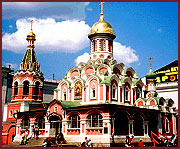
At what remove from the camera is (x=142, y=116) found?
2628 centimetres

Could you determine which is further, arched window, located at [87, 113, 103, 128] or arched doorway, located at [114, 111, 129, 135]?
arched doorway, located at [114, 111, 129, 135]

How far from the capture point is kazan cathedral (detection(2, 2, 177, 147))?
23.7 m

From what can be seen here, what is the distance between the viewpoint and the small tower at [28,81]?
→ 31.4 metres

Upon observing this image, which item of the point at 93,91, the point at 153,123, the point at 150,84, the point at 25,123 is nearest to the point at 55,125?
the point at 25,123

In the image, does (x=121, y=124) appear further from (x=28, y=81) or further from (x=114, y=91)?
(x=28, y=81)

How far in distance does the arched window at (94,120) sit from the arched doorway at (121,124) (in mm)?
1300

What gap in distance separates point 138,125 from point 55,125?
747 centimetres

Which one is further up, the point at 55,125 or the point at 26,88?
the point at 26,88

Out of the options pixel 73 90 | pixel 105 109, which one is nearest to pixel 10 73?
pixel 73 90

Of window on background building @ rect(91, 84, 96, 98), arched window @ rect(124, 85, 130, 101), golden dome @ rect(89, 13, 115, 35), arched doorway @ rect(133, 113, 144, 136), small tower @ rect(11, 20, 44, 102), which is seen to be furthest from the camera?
small tower @ rect(11, 20, 44, 102)

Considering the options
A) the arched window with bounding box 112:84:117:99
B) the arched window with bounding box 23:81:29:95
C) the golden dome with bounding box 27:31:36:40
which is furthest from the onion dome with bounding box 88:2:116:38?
the arched window with bounding box 23:81:29:95

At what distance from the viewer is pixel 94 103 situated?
26.1 m

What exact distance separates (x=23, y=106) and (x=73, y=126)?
8.09 m

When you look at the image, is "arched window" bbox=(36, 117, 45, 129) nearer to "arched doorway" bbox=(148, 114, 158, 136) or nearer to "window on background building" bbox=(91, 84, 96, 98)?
"window on background building" bbox=(91, 84, 96, 98)
